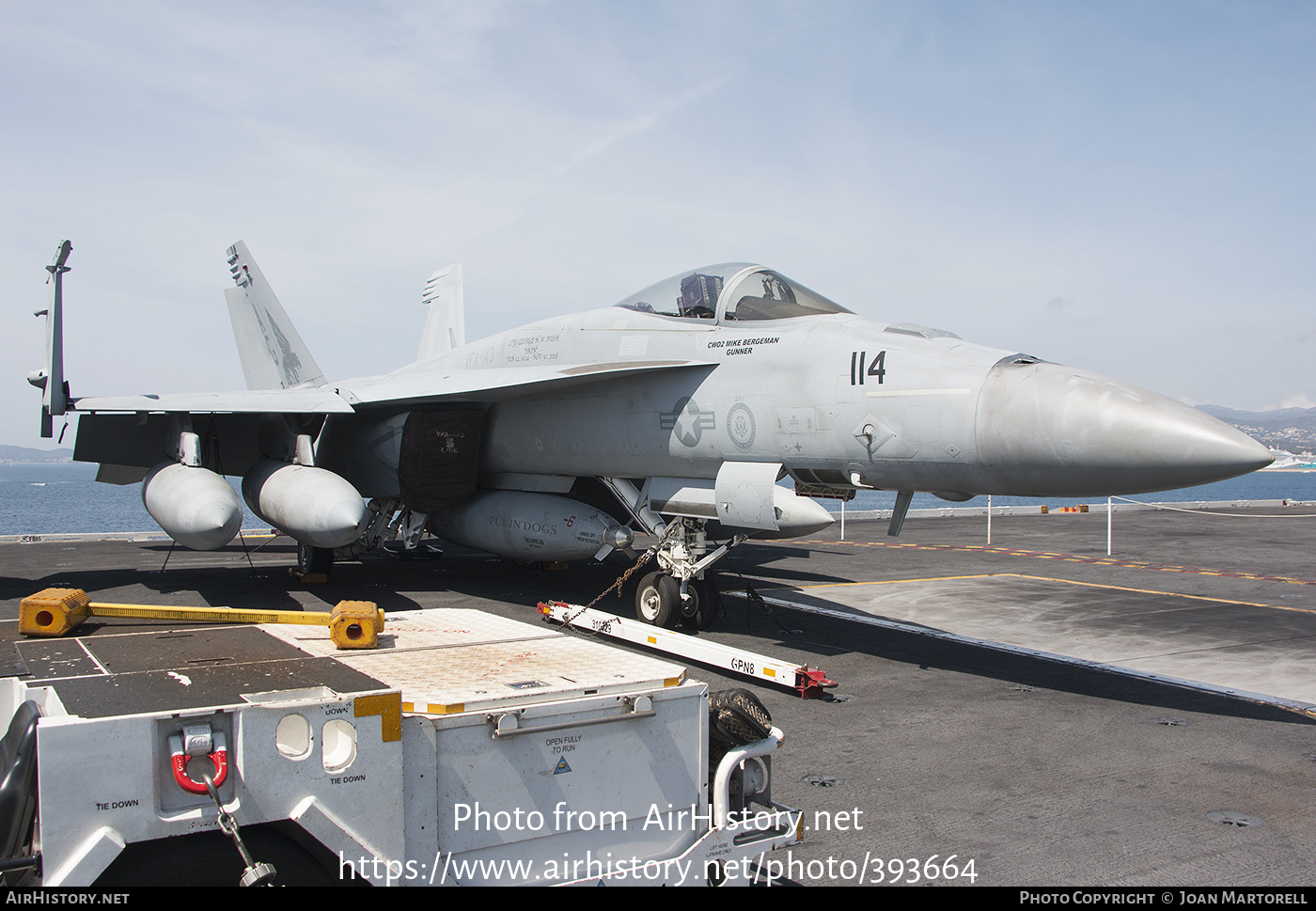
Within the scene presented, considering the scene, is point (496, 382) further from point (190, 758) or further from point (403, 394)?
point (190, 758)

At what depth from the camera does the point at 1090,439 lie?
243 inches

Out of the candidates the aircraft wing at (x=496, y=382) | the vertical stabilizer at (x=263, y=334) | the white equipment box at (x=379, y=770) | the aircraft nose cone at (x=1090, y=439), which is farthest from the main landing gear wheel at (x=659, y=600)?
the vertical stabilizer at (x=263, y=334)

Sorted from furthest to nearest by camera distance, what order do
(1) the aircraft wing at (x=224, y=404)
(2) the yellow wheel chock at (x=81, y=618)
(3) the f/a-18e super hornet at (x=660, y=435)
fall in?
1. (1) the aircraft wing at (x=224, y=404)
2. (3) the f/a-18e super hornet at (x=660, y=435)
3. (2) the yellow wheel chock at (x=81, y=618)

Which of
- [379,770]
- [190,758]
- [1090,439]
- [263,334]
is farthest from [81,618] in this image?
[263,334]

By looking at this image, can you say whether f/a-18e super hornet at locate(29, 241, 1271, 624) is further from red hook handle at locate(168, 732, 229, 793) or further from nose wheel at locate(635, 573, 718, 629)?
red hook handle at locate(168, 732, 229, 793)

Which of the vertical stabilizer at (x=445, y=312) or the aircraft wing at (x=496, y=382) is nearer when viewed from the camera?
the aircraft wing at (x=496, y=382)

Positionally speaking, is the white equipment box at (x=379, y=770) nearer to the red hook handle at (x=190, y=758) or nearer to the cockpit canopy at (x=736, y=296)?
the red hook handle at (x=190, y=758)

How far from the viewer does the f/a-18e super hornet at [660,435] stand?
21.5ft

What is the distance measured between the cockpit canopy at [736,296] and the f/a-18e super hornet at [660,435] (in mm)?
21

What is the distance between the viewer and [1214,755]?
5785 millimetres

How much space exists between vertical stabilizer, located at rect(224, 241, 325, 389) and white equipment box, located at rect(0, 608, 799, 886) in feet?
42.4
